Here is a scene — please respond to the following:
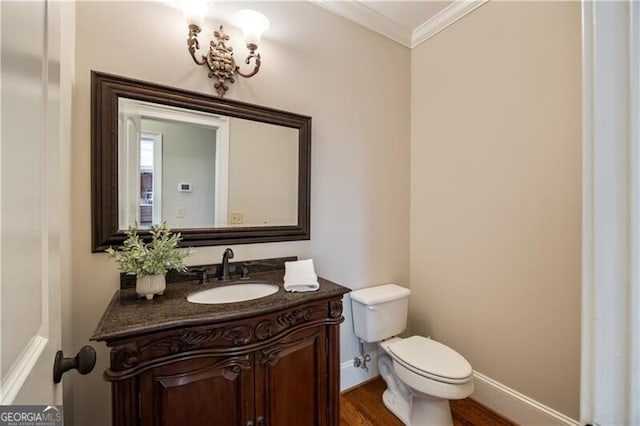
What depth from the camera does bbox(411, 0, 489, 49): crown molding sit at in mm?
1789

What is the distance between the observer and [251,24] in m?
1.39

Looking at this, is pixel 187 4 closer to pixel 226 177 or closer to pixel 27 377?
pixel 226 177

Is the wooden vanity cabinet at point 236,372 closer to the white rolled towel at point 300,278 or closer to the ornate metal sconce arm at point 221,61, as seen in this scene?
the white rolled towel at point 300,278

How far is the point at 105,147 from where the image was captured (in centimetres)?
118

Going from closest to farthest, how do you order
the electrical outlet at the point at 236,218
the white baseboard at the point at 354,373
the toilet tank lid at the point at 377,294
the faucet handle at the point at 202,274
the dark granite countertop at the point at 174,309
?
the dark granite countertop at the point at 174,309, the faucet handle at the point at 202,274, the electrical outlet at the point at 236,218, the toilet tank lid at the point at 377,294, the white baseboard at the point at 354,373

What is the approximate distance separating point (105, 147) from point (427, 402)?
6.65ft

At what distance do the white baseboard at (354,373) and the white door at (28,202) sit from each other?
162cm

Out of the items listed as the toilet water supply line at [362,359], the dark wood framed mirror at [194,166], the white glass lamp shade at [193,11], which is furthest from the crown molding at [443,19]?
the toilet water supply line at [362,359]

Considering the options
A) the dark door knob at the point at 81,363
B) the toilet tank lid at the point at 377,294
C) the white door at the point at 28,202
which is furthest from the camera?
the toilet tank lid at the point at 377,294

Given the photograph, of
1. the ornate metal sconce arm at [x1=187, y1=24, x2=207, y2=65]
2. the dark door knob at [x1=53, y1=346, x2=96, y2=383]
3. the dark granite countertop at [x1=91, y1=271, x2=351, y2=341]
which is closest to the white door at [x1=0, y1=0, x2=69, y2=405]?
the dark door knob at [x1=53, y1=346, x2=96, y2=383]

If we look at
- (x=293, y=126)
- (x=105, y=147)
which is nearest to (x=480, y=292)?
(x=293, y=126)

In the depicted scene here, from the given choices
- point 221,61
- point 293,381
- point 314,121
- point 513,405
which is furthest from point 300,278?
point 513,405

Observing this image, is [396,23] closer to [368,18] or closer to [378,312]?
[368,18]

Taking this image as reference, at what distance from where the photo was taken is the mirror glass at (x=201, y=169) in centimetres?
127
